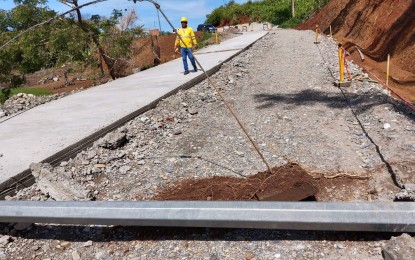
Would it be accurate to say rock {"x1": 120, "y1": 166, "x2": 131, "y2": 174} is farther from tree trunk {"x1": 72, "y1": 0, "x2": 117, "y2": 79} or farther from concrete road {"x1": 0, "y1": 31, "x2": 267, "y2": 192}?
tree trunk {"x1": 72, "y1": 0, "x2": 117, "y2": 79}

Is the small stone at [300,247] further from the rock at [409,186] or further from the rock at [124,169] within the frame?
the rock at [124,169]

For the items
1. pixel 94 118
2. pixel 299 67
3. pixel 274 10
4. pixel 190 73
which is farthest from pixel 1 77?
pixel 274 10

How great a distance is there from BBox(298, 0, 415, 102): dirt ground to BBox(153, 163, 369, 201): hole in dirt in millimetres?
5863

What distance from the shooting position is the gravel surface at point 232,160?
3035 millimetres

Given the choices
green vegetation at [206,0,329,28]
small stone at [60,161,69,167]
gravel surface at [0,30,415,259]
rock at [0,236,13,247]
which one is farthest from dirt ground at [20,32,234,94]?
green vegetation at [206,0,329,28]

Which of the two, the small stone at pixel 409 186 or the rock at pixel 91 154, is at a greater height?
the rock at pixel 91 154

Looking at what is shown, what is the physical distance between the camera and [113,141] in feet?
17.0

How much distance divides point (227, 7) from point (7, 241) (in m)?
68.7

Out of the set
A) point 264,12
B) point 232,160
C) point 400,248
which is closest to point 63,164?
point 232,160

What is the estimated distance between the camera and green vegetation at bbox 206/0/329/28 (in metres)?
44.7

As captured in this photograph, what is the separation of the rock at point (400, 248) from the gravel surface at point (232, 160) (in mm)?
174

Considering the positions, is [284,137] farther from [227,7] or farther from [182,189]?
[227,7]

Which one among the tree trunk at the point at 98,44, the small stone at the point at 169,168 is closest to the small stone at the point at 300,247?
the small stone at the point at 169,168

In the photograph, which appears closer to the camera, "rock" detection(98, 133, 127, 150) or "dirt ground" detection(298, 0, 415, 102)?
"rock" detection(98, 133, 127, 150)
